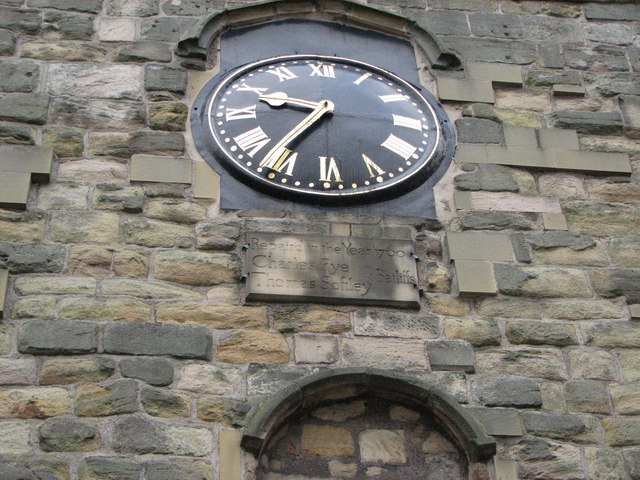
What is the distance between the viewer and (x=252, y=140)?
6969mm

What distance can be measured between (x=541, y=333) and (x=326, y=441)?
4.13ft

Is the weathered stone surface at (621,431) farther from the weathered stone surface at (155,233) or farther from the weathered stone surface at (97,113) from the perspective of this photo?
the weathered stone surface at (97,113)

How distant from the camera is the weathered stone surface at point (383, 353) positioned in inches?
237

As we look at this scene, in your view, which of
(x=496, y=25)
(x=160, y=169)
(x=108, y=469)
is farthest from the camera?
(x=496, y=25)

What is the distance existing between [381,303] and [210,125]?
60.6 inches

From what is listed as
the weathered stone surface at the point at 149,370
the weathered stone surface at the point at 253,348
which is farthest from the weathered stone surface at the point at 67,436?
the weathered stone surface at the point at 253,348

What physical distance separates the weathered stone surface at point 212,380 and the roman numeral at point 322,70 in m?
2.29

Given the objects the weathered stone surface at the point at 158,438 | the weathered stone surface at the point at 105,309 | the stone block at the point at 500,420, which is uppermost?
the weathered stone surface at the point at 105,309

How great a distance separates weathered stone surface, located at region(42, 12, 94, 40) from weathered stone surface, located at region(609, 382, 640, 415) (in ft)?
12.1

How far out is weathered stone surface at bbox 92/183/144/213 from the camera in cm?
650

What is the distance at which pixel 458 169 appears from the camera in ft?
23.2

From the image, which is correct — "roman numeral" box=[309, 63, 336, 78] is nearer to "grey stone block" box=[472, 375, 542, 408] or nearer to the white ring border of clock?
the white ring border of clock

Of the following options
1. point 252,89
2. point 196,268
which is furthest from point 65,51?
point 196,268

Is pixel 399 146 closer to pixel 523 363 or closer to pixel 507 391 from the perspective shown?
pixel 523 363
